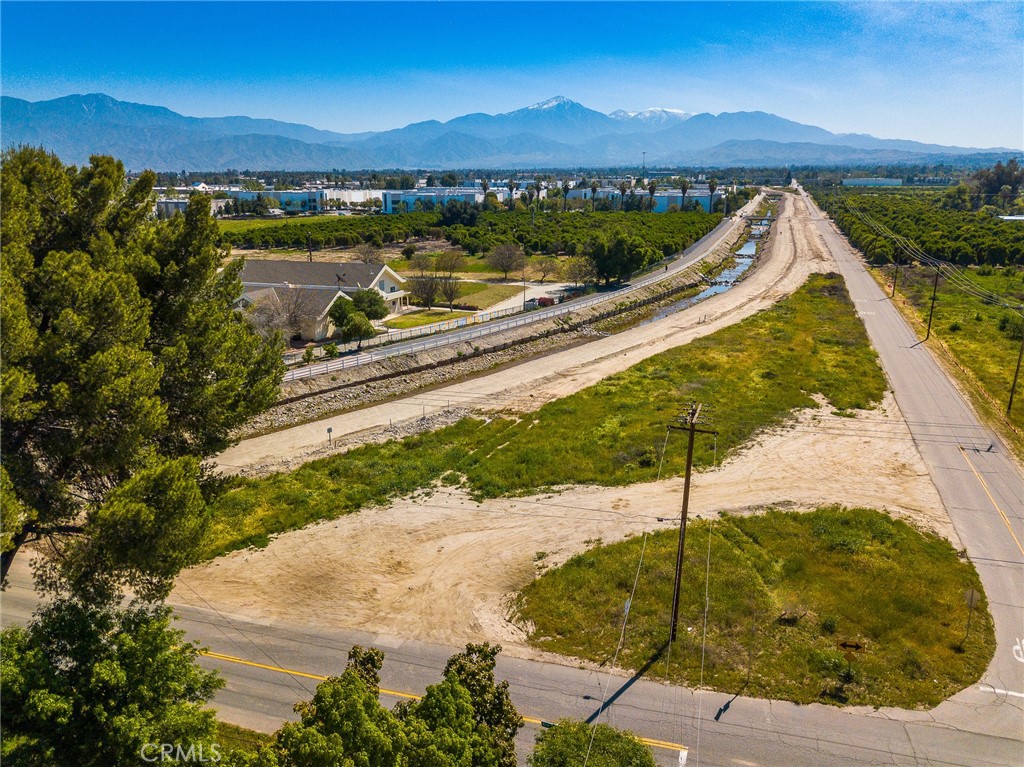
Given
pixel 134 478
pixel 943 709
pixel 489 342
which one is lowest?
pixel 943 709

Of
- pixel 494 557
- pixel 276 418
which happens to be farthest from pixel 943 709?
pixel 276 418

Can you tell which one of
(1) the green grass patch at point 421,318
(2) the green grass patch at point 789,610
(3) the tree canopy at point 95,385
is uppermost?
(3) the tree canopy at point 95,385

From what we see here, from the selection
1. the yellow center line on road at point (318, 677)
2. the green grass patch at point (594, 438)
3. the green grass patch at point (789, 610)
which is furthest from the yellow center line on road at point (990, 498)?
the yellow center line on road at point (318, 677)

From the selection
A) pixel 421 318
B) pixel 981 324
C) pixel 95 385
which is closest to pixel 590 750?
pixel 95 385

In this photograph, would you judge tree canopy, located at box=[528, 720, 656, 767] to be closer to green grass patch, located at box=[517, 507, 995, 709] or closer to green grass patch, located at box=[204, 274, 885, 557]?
green grass patch, located at box=[517, 507, 995, 709]

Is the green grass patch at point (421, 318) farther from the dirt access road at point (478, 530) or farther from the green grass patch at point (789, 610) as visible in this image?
the green grass patch at point (789, 610)

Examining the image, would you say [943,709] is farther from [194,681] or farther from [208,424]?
[208,424]

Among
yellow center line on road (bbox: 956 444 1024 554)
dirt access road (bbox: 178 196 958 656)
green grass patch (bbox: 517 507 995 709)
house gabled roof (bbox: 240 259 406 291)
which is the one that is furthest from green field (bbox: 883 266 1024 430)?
house gabled roof (bbox: 240 259 406 291)
